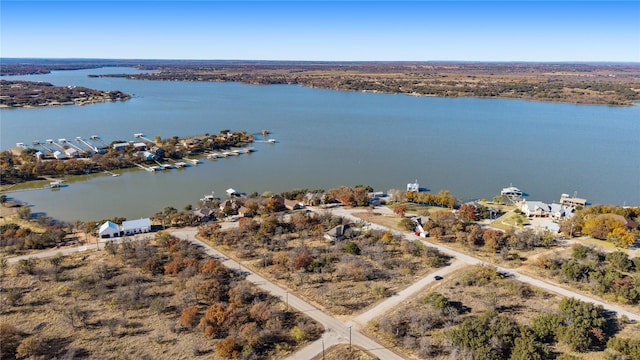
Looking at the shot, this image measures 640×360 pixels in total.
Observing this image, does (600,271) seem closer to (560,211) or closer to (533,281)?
(533,281)

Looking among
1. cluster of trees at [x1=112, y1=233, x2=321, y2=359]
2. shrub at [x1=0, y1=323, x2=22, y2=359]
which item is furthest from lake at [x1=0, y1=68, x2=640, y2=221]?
shrub at [x1=0, y1=323, x2=22, y2=359]

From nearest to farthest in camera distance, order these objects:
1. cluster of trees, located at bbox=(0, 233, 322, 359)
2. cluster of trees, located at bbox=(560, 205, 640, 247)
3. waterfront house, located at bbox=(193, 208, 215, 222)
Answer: cluster of trees, located at bbox=(0, 233, 322, 359) < cluster of trees, located at bbox=(560, 205, 640, 247) < waterfront house, located at bbox=(193, 208, 215, 222)

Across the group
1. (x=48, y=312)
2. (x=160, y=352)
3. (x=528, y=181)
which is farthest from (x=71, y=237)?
(x=528, y=181)

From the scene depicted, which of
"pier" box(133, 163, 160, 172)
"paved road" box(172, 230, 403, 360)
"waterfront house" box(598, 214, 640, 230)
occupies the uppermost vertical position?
"waterfront house" box(598, 214, 640, 230)

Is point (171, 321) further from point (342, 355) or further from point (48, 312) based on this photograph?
point (342, 355)

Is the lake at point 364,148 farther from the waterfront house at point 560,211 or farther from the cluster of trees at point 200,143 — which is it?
the waterfront house at point 560,211

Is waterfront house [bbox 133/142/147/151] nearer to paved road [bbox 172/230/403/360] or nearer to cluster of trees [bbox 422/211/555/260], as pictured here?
paved road [bbox 172/230/403/360]

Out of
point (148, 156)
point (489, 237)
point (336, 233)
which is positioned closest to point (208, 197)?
point (336, 233)
